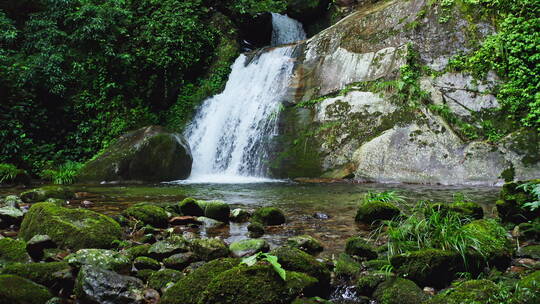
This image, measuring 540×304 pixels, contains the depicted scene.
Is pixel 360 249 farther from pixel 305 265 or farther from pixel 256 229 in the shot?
pixel 256 229

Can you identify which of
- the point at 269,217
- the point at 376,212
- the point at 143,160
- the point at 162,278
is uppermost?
the point at 143,160

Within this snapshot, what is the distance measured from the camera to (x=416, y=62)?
40.1ft

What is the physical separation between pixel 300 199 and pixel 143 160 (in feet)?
19.7

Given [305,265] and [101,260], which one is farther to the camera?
[101,260]

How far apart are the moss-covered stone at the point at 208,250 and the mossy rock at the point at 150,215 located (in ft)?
5.10

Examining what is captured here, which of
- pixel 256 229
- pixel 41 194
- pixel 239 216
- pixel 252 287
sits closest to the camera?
pixel 252 287

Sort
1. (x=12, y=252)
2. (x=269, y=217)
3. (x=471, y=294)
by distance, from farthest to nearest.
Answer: (x=269, y=217)
(x=12, y=252)
(x=471, y=294)

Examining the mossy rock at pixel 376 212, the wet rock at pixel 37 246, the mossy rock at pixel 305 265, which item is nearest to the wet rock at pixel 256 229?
the mossy rock at pixel 376 212

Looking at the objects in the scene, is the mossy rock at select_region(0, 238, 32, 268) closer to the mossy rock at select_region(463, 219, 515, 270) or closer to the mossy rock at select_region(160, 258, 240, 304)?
Answer: the mossy rock at select_region(160, 258, 240, 304)

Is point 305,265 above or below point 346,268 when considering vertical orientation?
above

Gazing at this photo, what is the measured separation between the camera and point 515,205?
14.1ft

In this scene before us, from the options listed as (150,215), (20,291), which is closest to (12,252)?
(20,291)

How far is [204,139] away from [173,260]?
36.0 feet

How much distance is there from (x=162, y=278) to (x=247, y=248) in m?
0.93
